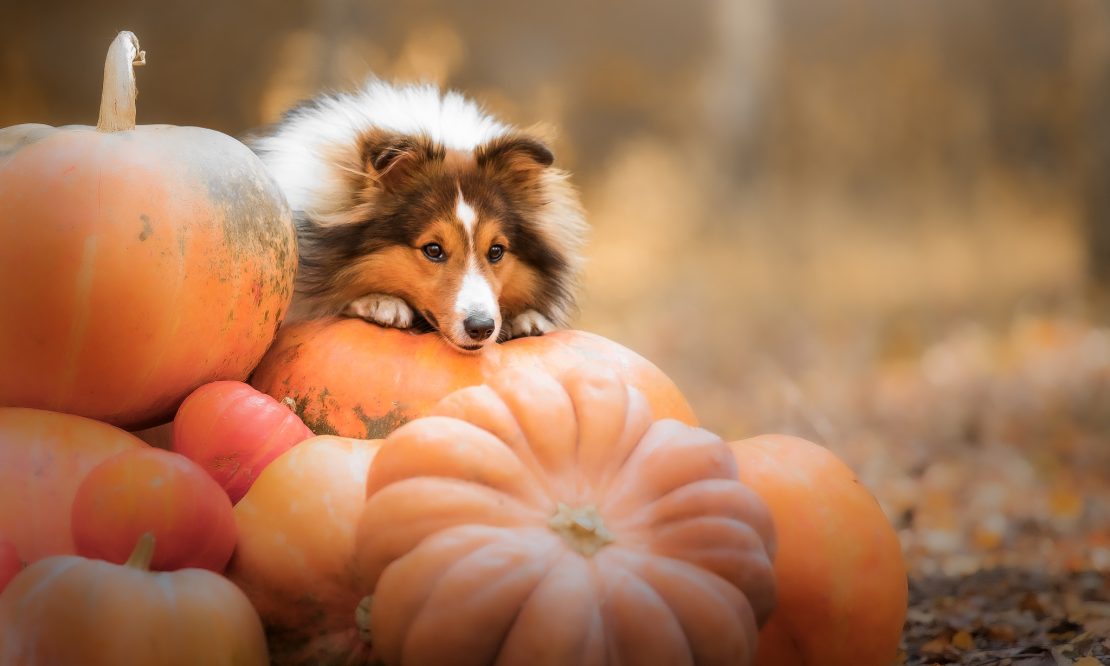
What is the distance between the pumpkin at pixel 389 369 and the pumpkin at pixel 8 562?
78 cm

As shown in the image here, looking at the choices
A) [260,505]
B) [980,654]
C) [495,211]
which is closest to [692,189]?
[495,211]

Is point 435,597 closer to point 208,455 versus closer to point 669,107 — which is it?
point 208,455

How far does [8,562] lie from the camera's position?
5.41 ft

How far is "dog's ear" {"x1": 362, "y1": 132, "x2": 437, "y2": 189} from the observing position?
→ 2.61 metres

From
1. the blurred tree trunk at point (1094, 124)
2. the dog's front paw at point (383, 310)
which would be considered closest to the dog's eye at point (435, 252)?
the dog's front paw at point (383, 310)

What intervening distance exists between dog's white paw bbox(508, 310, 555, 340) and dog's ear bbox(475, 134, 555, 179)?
0.42m

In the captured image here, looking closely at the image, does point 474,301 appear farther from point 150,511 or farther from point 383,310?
point 150,511

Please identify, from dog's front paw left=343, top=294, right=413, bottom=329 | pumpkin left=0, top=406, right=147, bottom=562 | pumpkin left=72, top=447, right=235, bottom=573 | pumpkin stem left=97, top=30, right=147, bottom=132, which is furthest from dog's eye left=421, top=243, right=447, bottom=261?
pumpkin left=72, top=447, right=235, bottom=573

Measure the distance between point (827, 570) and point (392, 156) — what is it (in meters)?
1.54

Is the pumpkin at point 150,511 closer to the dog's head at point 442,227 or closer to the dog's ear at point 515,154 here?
the dog's head at point 442,227

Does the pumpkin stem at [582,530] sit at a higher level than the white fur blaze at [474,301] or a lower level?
lower

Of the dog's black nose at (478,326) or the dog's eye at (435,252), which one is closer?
the dog's black nose at (478,326)

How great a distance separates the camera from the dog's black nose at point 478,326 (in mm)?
2438

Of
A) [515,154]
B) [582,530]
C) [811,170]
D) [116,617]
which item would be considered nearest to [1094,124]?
[811,170]
